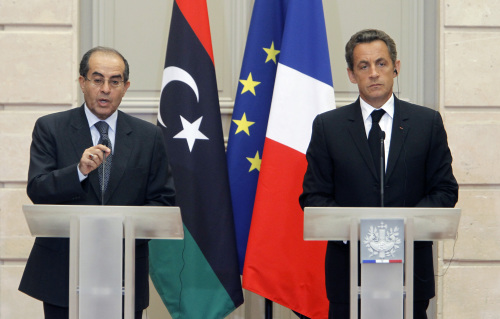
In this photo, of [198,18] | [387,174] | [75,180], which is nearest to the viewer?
[75,180]

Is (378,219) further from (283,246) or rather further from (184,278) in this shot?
(184,278)

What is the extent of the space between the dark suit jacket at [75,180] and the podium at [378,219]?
2.91 ft

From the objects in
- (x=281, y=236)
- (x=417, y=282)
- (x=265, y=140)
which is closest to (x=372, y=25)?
(x=265, y=140)

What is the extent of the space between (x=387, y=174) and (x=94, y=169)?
130 centimetres

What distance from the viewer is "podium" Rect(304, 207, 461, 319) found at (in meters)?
2.79

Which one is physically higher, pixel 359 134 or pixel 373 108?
pixel 373 108

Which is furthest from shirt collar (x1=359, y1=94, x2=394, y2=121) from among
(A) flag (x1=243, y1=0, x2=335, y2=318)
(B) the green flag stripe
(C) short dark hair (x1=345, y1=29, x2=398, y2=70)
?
(B) the green flag stripe

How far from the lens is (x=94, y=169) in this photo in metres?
3.19

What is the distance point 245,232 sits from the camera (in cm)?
450

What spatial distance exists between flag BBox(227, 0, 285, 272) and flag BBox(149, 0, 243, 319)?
12 cm

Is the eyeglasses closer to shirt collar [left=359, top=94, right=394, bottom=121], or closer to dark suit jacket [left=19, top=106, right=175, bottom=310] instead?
dark suit jacket [left=19, top=106, right=175, bottom=310]

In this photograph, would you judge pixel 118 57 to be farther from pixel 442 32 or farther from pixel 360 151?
pixel 442 32

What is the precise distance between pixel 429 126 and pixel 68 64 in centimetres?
250

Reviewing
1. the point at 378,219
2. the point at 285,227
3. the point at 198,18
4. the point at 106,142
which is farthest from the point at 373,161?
the point at 198,18
